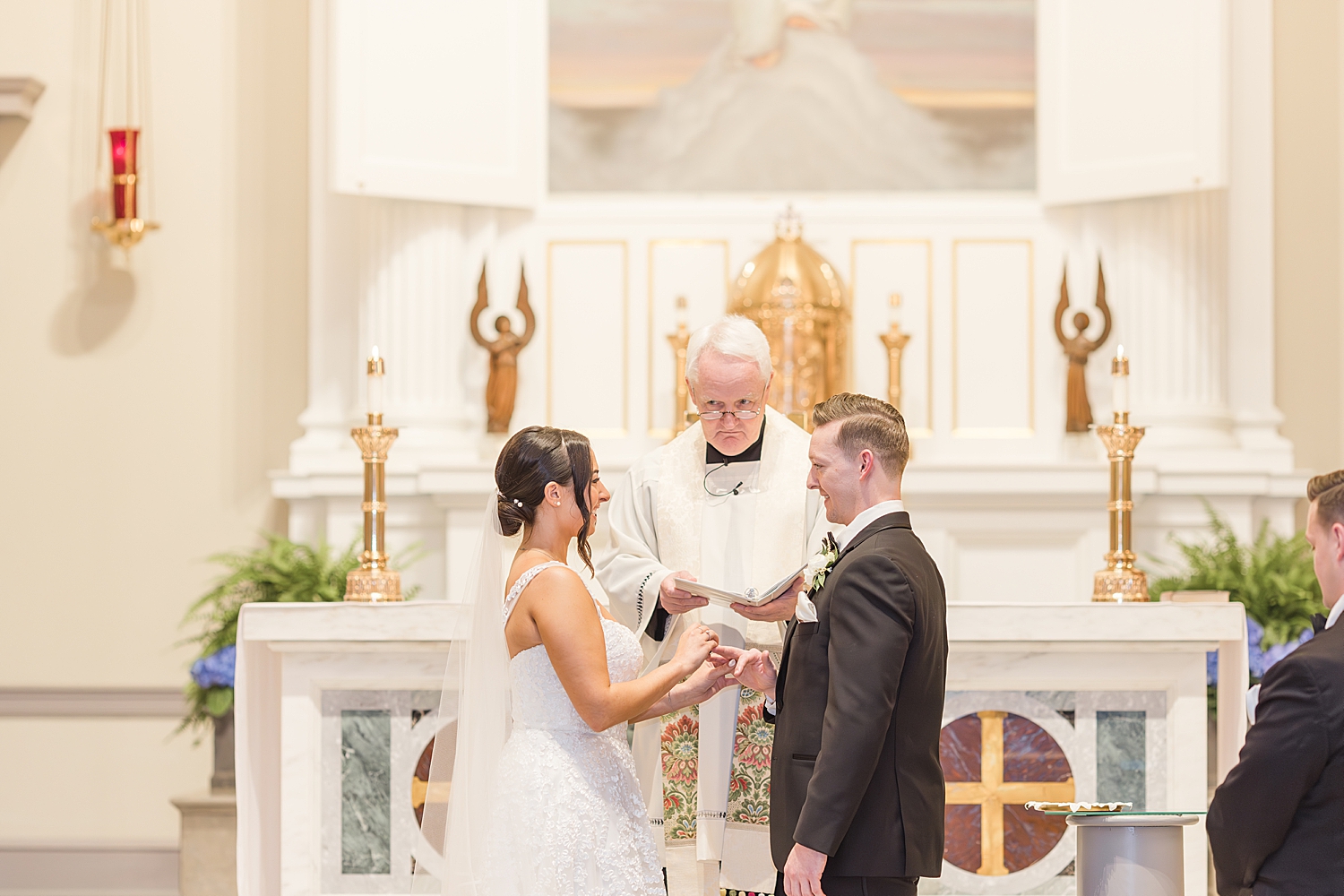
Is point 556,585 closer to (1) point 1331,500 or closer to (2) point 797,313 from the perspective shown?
(1) point 1331,500

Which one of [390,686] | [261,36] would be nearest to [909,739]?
[390,686]

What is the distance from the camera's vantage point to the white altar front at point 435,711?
4375mm

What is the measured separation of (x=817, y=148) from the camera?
696cm

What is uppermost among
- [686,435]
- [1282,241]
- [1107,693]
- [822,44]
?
[822,44]

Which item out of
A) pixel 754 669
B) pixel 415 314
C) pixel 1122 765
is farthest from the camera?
pixel 415 314

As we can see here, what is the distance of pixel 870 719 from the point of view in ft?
9.32

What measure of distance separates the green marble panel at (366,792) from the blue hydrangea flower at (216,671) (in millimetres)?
1259

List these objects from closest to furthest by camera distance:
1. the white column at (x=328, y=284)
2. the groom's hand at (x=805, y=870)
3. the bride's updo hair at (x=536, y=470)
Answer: the groom's hand at (x=805, y=870) → the bride's updo hair at (x=536, y=470) → the white column at (x=328, y=284)

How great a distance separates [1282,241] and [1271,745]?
4.78 metres

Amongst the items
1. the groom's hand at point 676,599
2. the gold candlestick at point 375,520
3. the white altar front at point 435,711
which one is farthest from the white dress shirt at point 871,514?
the gold candlestick at point 375,520

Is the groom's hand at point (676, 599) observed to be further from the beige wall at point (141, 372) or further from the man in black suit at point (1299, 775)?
the beige wall at point (141, 372)

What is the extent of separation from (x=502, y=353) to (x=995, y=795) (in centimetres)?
314

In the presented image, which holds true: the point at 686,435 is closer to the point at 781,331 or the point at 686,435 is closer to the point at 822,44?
the point at 781,331

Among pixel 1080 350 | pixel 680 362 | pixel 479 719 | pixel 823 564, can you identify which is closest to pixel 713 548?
pixel 479 719
